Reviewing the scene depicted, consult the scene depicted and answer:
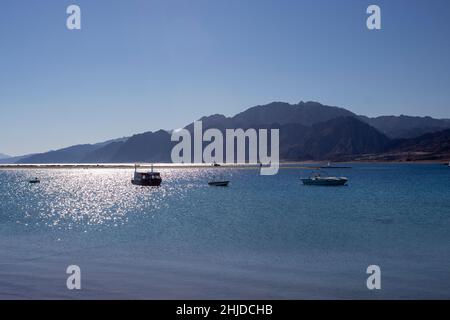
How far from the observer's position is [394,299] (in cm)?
2370

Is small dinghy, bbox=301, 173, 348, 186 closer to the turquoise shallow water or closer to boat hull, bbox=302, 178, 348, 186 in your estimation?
boat hull, bbox=302, 178, 348, 186

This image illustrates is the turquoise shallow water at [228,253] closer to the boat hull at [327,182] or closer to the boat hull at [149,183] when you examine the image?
the boat hull at [327,182]

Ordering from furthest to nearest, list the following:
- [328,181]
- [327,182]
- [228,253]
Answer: [327,182]
[328,181]
[228,253]

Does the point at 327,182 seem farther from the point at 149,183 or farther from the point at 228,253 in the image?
the point at 228,253

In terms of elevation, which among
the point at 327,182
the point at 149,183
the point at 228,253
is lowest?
the point at 228,253

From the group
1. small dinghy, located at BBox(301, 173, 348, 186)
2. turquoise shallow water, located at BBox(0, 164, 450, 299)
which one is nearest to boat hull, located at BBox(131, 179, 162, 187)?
small dinghy, located at BBox(301, 173, 348, 186)

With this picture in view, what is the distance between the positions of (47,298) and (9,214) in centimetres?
5365

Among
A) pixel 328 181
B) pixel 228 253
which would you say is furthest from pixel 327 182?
pixel 228 253

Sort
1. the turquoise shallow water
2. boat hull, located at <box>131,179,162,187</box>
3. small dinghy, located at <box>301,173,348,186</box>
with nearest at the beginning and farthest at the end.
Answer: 1. the turquoise shallow water
2. small dinghy, located at <box>301,173,348,186</box>
3. boat hull, located at <box>131,179,162,187</box>

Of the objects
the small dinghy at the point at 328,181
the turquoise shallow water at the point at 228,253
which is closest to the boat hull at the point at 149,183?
the small dinghy at the point at 328,181

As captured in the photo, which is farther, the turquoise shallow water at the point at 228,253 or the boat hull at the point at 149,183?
the boat hull at the point at 149,183

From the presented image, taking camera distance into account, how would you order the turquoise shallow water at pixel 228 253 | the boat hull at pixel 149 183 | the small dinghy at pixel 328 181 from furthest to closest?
the boat hull at pixel 149 183
the small dinghy at pixel 328 181
the turquoise shallow water at pixel 228 253
